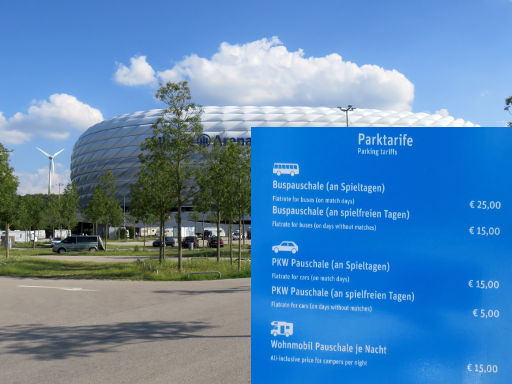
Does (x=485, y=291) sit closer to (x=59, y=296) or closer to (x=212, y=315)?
(x=212, y=315)

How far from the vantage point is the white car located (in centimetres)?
192

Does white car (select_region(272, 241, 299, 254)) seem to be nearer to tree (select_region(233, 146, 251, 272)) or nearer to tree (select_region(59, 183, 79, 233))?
tree (select_region(233, 146, 251, 272))

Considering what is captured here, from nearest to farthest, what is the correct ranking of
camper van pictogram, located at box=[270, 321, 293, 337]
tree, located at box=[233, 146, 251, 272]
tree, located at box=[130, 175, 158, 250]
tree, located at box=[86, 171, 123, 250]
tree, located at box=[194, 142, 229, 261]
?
camper van pictogram, located at box=[270, 321, 293, 337] → tree, located at box=[233, 146, 251, 272] → tree, located at box=[194, 142, 229, 261] → tree, located at box=[130, 175, 158, 250] → tree, located at box=[86, 171, 123, 250]

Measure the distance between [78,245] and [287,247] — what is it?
4203 cm

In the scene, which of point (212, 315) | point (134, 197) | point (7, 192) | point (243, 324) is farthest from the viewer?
point (134, 197)

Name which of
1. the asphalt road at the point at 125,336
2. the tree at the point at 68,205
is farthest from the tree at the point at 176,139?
the tree at the point at 68,205

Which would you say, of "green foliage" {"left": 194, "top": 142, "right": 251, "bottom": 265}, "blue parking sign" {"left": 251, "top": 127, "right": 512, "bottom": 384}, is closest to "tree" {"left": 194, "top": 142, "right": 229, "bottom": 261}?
"green foliage" {"left": 194, "top": 142, "right": 251, "bottom": 265}

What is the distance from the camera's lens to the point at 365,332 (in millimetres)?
1921

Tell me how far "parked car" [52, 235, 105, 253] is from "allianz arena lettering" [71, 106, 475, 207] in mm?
52115

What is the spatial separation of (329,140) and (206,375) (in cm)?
472

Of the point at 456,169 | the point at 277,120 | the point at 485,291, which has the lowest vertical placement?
the point at 485,291

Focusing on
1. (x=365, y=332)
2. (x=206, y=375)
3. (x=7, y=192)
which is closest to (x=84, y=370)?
(x=206, y=375)

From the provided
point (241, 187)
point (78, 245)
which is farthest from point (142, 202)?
point (78, 245)

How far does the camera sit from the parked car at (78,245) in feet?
132
